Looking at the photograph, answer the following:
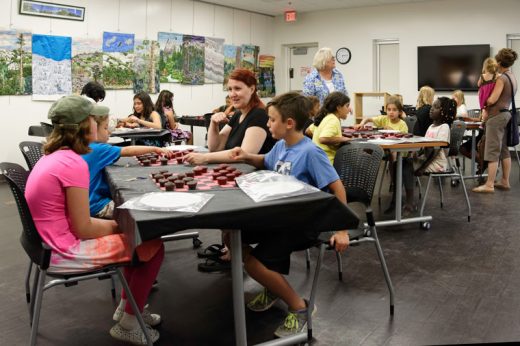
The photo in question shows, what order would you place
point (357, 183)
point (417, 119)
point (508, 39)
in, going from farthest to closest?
point (508, 39) < point (417, 119) < point (357, 183)

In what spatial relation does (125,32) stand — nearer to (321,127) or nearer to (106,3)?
(106,3)

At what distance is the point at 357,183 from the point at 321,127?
125cm

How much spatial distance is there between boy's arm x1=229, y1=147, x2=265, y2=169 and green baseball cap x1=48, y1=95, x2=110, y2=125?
0.80 meters

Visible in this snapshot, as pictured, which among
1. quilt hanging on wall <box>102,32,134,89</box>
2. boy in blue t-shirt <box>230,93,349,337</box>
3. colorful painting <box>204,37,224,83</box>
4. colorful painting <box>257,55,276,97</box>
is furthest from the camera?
colorful painting <box>257,55,276,97</box>

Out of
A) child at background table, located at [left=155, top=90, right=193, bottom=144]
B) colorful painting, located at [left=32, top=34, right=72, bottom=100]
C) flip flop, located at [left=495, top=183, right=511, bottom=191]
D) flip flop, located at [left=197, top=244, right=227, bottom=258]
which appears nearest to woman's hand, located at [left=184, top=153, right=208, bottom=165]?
flip flop, located at [left=197, top=244, right=227, bottom=258]

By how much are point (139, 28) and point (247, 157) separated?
664 cm

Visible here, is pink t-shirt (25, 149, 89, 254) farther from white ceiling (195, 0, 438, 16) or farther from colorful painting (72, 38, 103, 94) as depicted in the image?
white ceiling (195, 0, 438, 16)

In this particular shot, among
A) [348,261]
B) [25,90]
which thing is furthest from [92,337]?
[25,90]

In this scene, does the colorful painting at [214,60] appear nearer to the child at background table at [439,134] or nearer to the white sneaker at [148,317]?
the child at background table at [439,134]

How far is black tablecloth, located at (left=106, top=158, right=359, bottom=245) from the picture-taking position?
1685mm

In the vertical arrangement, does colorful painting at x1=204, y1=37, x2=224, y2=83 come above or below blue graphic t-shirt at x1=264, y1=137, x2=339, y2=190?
above

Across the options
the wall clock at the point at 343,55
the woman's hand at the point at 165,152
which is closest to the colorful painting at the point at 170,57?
the wall clock at the point at 343,55

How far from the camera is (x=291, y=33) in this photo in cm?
1165

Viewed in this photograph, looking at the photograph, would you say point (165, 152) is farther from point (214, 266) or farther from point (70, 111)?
point (70, 111)
